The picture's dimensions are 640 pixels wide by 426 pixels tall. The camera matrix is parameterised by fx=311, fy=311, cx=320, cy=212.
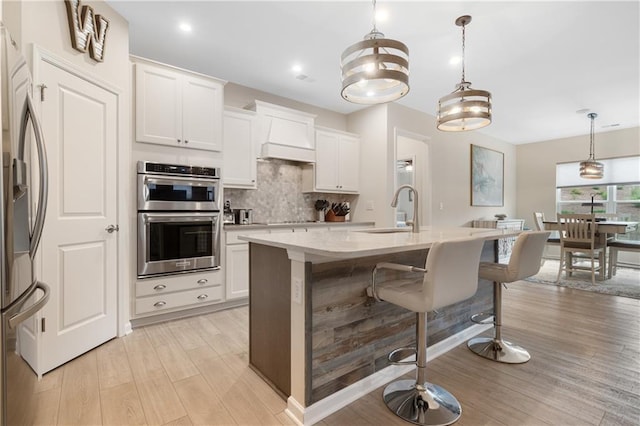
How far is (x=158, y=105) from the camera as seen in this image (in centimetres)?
297

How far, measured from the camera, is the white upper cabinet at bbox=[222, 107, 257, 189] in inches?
142

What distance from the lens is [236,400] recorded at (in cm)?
176

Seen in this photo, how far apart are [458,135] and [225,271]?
4.86m

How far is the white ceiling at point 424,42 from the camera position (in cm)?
258

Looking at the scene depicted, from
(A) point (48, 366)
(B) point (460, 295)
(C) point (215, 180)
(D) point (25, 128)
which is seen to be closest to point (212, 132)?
(C) point (215, 180)

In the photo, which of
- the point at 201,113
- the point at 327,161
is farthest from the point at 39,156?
the point at 327,161

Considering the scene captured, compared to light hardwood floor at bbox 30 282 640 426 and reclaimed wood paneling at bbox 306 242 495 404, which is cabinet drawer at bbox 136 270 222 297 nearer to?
light hardwood floor at bbox 30 282 640 426

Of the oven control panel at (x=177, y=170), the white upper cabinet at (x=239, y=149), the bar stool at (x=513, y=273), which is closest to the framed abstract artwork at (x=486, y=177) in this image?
the bar stool at (x=513, y=273)

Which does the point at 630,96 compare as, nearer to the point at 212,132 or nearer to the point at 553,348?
the point at 553,348

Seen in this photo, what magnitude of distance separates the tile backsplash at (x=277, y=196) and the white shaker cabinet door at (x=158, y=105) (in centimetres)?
110

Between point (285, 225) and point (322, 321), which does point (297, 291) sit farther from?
point (285, 225)

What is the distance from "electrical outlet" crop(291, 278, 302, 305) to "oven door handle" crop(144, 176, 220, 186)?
1982 millimetres

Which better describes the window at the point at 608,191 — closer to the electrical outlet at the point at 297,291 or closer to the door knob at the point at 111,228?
the electrical outlet at the point at 297,291

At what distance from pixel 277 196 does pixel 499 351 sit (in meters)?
3.15
